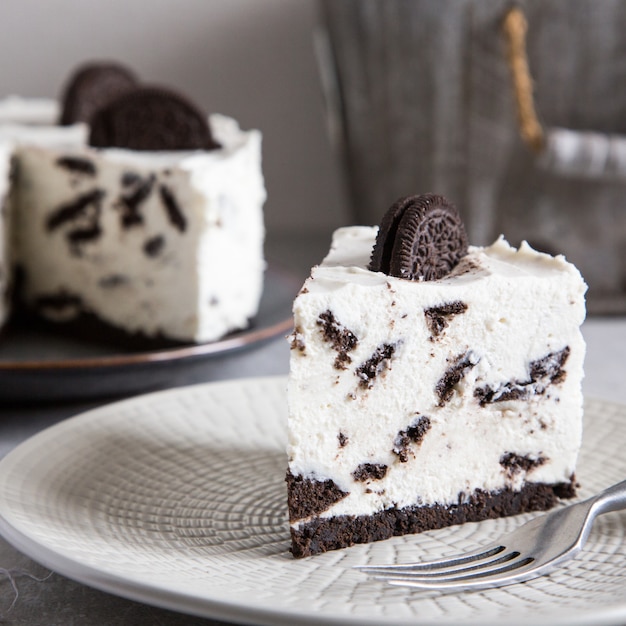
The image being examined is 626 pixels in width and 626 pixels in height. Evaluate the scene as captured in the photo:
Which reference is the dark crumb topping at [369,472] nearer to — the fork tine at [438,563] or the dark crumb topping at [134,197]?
the fork tine at [438,563]

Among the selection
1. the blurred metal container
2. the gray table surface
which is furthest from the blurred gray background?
the gray table surface

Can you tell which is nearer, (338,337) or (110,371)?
(338,337)

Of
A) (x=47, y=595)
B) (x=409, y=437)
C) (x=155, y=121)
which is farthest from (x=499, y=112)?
(x=47, y=595)

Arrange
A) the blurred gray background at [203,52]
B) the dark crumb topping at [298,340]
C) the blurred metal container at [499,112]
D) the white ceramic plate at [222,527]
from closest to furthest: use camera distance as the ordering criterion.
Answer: the white ceramic plate at [222,527] → the dark crumb topping at [298,340] → the blurred metal container at [499,112] → the blurred gray background at [203,52]

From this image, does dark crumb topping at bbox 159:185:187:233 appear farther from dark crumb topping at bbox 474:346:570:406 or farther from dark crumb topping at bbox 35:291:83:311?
dark crumb topping at bbox 474:346:570:406

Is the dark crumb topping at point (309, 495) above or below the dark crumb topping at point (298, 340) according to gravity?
below

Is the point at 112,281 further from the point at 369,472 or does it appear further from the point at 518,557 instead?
the point at 518,557

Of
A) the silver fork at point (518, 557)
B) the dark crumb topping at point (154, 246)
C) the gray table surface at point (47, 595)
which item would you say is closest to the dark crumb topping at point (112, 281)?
the dark crumb topping at point (154, 246)
